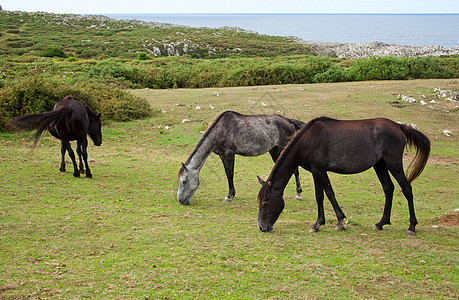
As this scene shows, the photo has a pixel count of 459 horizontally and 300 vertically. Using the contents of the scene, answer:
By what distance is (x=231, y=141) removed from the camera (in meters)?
10.3

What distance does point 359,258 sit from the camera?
6.39m

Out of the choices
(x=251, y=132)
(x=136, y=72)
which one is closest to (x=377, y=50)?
(x=136, y=72)

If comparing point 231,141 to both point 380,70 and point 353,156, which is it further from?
point 380,70

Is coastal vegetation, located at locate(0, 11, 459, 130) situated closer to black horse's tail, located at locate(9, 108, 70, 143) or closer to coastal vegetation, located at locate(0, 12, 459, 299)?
coastal vegetation, located at locate(0, 12, 459, 299)

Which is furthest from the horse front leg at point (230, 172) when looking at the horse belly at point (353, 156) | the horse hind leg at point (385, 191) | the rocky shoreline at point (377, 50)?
the rocky shoreline at point (377, 50)

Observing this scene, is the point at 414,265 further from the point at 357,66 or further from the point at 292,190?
the point at 357,66

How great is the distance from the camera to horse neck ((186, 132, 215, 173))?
9859 mm

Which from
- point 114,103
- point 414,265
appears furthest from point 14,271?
point 114,103

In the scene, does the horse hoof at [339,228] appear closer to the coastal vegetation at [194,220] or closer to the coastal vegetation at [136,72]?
the coastal vegetation at [194,220]

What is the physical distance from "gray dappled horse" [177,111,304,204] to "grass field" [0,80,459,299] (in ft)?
1.80

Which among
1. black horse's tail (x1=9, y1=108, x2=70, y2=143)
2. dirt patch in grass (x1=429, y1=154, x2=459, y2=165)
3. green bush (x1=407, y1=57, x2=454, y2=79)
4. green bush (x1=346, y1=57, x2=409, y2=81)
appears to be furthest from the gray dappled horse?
green bush (x1=407, y1=57, x2=454, y2=79)

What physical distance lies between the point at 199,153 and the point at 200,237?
10.2 ft

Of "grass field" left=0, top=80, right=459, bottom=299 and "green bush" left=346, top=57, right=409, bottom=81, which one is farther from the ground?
"green bush" left=346, top=57, right=409, bottom=81

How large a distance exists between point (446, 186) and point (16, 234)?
11.2 metres
